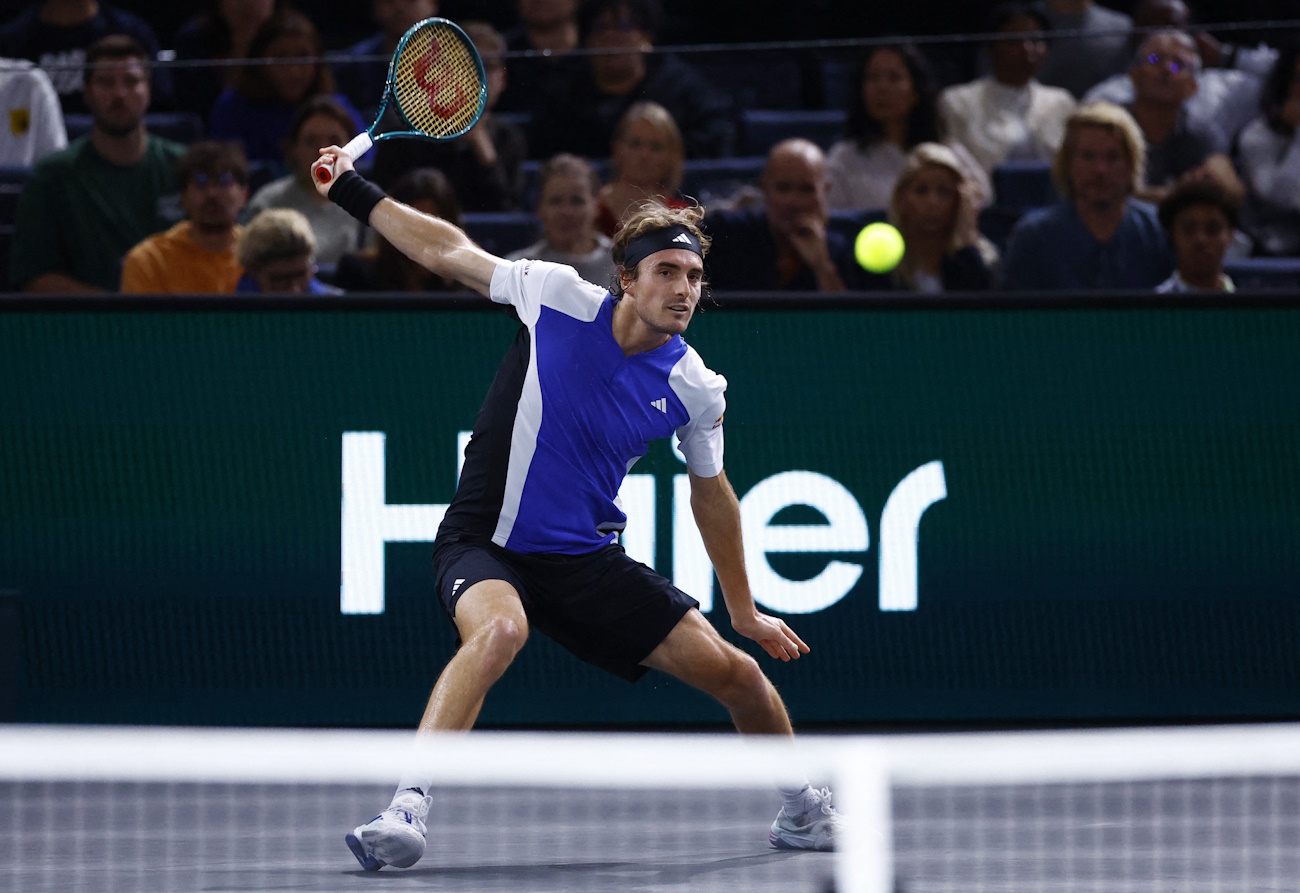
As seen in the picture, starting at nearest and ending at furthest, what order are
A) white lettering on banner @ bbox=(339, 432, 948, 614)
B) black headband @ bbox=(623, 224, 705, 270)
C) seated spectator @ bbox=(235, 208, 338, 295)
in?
black headband @ bbox=(623, 224, 705, 270) < white lettering on banner @ bbox=(339, 432, 948, 614) < seated spectator @ bbox=(235, 208, 338, 295)

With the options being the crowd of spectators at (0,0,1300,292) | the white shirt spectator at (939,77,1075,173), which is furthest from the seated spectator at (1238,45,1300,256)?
the white shirt spectator at (939,77,1075,173)

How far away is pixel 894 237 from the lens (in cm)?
713

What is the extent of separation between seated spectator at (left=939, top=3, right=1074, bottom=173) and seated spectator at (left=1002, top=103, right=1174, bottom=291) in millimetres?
111

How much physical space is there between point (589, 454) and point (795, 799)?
1.09 metres

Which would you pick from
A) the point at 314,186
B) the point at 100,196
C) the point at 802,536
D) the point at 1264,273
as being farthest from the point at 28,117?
the point at 1264,273

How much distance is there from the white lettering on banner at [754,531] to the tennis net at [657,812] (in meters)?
0.64

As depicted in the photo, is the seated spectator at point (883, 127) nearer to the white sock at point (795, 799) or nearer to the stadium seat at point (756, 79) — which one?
the stadium seat at point (756, 79)

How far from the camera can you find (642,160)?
7.32m

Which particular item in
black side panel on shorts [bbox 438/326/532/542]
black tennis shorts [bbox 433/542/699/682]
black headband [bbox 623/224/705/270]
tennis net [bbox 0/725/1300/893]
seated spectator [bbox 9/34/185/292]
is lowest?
tennis net [bbox 0/725/1300/893]

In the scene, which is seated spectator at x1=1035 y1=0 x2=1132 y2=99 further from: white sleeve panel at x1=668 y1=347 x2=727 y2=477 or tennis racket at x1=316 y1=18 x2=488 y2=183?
white sleeve panel at x1=668 y1=347 x2=727 y2=477

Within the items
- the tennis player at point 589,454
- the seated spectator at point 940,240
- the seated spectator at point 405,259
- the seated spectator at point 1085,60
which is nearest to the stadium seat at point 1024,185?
the seated spectator at point 940,240

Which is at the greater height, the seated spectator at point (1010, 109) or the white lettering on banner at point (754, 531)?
the seated spectator at point (1010, 109)

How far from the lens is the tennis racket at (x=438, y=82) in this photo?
567 cm

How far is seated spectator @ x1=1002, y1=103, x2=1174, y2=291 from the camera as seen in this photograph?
278 inches
